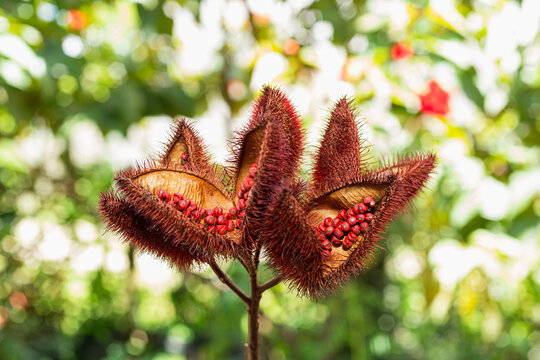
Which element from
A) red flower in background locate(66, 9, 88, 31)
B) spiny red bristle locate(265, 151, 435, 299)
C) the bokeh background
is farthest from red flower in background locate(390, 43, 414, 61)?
spiny red bristle locate(265, 151, 435, 299)

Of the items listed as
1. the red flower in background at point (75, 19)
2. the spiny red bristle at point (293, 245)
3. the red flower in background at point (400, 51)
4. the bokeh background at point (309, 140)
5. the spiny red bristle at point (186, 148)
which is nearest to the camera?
the spiny red bristle at point (293, 245)

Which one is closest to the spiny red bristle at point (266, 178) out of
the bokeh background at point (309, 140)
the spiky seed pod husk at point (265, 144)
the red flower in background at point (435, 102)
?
the spiky seed pod husk at point (265, 144)

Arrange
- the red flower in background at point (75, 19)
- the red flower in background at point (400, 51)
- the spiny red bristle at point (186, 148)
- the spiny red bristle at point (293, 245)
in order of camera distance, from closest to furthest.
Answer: the spiny red bristle at point (293, 245), the spiny red bristle at point (186, 148), the red flower in background at point (400, 51), the red flower in background at point (75, 19)

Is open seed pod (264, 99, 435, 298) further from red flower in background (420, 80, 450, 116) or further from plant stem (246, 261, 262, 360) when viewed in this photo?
red flower in background (420, 80, 450, 116)

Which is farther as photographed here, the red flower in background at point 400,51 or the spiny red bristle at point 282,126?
the red flower in background at point 400,51

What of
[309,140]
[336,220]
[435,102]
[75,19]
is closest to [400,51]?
[435,102]

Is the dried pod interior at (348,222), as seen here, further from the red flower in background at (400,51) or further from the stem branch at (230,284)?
the red flower in background at (400,51)

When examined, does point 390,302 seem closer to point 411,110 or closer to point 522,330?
point 522,330
